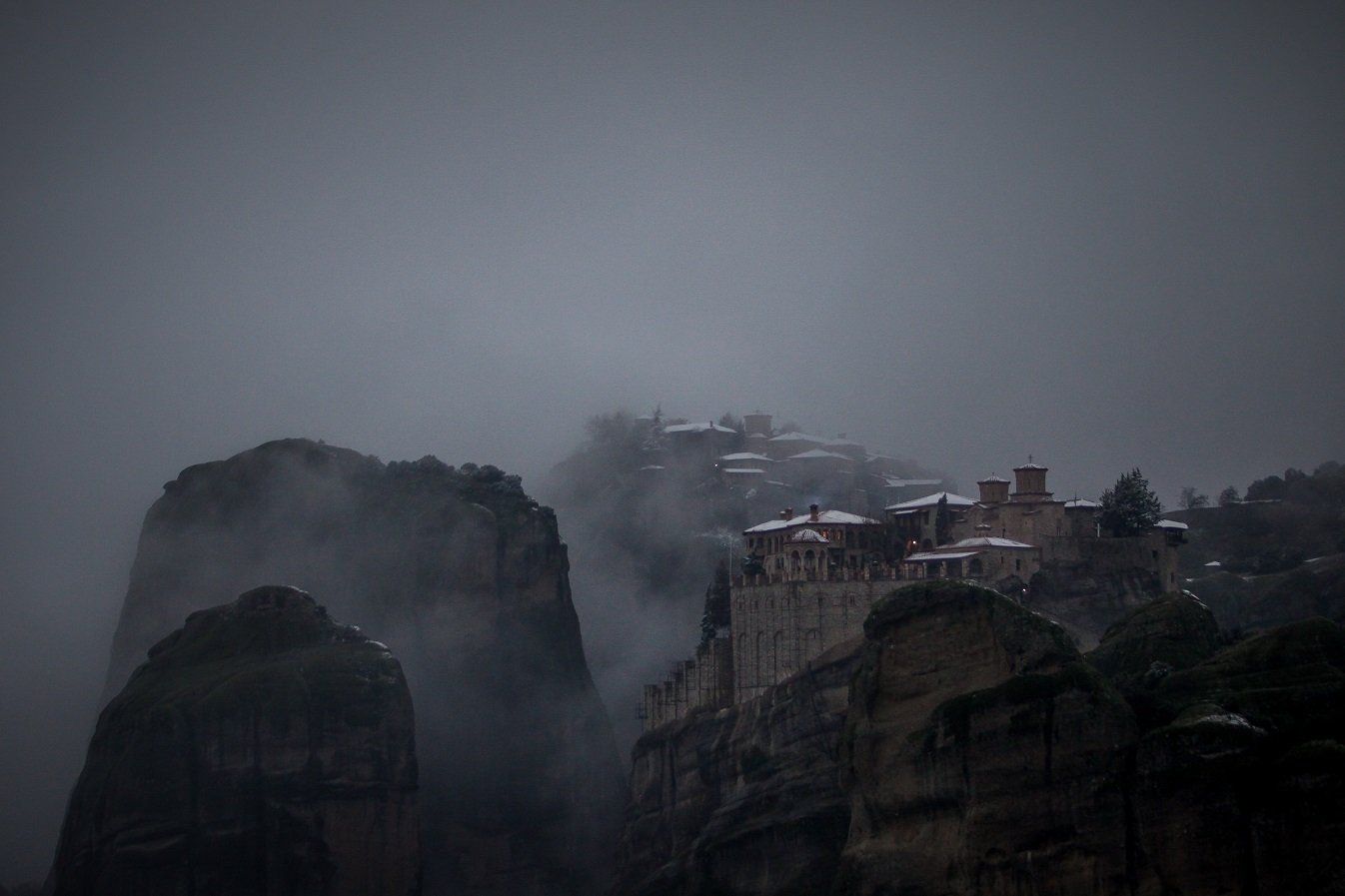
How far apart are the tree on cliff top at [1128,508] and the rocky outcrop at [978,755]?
21.3 m

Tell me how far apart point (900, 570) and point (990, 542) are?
13.2ft

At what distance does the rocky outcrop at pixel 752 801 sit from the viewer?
96500 millimetres

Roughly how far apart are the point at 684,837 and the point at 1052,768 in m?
32.1

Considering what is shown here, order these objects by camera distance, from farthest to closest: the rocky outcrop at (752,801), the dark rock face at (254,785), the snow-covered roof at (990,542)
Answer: the snow-covered roof at (990,542)
the dark rock face at (254,785)
the rocky outcrop at (752,801)

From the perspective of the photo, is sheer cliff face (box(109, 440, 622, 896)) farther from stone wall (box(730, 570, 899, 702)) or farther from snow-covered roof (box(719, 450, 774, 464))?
snow-covered roof (box(719, 450, 774, 464))

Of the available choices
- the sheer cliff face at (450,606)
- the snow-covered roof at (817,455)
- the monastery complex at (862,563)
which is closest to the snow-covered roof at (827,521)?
the monastery complex at (862,563)

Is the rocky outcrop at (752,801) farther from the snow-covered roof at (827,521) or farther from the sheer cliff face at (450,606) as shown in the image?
the snow-covered roof at (827,521)

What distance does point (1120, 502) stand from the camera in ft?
354

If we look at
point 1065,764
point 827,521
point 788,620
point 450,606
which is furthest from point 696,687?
point 1065,764

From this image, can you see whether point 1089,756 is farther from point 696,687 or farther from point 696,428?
point 696,428

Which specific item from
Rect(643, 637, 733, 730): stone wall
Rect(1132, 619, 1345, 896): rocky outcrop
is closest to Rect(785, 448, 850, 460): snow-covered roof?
Rect(643, 637, 733, 730): stone wall

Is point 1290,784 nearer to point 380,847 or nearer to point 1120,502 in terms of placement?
point 1120,502

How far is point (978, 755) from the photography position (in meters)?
80.5

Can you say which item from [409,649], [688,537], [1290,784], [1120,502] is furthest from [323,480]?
[1290,784]
